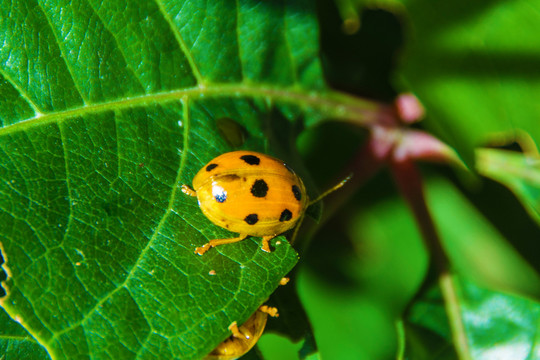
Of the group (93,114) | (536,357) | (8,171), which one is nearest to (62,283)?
(8,171)

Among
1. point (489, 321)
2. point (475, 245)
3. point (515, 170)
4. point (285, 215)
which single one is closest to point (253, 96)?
point (285, 215)

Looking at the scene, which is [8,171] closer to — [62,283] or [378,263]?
[62,283]

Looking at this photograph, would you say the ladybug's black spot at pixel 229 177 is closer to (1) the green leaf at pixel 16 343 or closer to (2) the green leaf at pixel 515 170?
(1) the green leaf at pixel 16 343

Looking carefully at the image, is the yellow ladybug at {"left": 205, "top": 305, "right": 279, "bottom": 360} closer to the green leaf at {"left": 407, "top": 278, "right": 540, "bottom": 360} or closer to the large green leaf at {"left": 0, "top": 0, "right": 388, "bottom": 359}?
the large green leaf at {"left": 0, "top": 0, "right": 388, "bottom": 359}

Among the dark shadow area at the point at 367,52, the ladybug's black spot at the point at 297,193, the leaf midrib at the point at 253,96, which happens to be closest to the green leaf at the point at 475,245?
the dark shadow area at the point at 367,52

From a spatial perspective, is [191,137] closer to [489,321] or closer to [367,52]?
[367,52]

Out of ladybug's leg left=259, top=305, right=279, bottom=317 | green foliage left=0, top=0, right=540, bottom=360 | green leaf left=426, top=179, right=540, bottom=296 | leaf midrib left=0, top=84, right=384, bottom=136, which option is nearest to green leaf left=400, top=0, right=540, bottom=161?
green foliage left=0, top=0, right=540, bottom=360

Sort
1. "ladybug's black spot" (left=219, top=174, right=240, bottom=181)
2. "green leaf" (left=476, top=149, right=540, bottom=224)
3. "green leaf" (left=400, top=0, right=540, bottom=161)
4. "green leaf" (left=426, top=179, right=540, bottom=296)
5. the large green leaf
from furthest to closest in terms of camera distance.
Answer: "green leaf" (left=426, top=179, right=540, bottom=296) < "green leaf" (left=476, top=149, right=540, bottom=224) < "green leaf" (left=400, top=0, right=540, bottom=161) < "ladybug's black spot" (left=219, top=174, right=240, bottom=181) < the large green leaf
